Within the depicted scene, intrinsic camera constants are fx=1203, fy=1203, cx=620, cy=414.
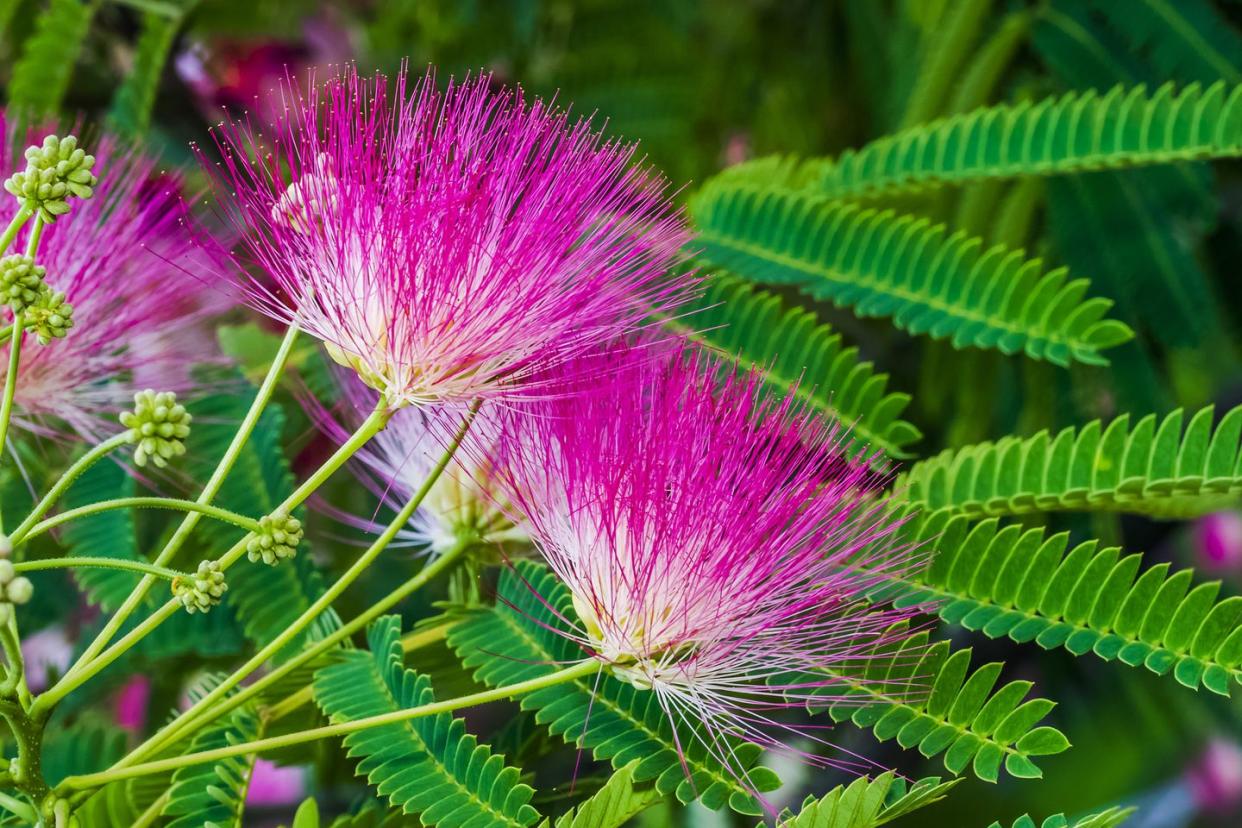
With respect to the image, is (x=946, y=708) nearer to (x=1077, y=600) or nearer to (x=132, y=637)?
(x=1077, y=600)

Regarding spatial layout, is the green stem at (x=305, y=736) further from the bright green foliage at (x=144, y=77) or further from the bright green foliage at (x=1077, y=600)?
the bright green foliage at (x=144, y=77)

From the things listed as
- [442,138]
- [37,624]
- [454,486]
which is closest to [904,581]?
[454,486]

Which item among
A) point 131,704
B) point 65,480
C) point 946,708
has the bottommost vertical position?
point 131,704

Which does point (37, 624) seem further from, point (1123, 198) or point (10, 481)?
point (1123, 198)

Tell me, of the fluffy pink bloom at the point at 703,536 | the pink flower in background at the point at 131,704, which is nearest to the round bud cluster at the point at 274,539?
the fluffy pink bloom at the point at 703,536

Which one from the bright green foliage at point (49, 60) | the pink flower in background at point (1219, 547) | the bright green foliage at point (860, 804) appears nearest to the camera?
the bright green foliage at point (860, 804)

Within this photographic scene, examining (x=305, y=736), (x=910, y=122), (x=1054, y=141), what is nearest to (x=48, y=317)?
(x=305, y=736)
